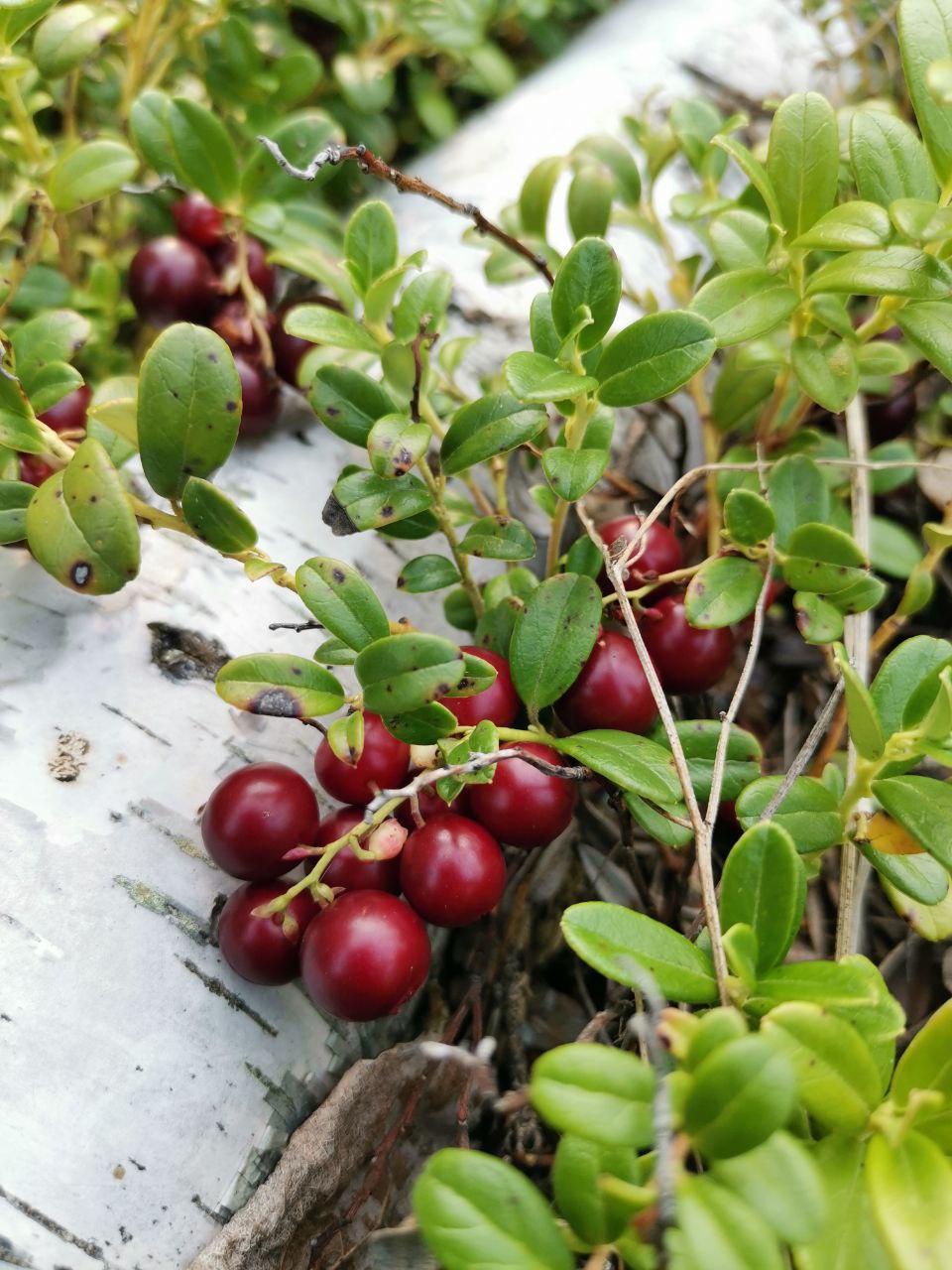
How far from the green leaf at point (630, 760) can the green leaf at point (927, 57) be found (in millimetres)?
757

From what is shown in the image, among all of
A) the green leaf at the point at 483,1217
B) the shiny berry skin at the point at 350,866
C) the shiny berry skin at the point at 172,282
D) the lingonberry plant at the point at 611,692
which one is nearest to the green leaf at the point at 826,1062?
the lingonberry plant at the point at 611,692

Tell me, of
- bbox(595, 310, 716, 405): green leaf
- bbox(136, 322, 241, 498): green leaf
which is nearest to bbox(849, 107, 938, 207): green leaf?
bbox(595, 310, 716, 405): green leaf

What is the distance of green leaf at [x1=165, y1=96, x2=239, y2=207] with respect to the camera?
5.10 ft

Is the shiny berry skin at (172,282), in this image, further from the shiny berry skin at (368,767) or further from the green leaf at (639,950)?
the green leaf at (639,950)

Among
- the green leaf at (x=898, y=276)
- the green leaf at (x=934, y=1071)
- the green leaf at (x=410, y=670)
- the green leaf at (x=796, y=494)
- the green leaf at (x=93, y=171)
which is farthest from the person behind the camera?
the green leaf at (x=93, y=171)

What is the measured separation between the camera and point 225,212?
5.43 feet

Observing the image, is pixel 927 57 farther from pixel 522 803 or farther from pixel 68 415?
pixel 68 415

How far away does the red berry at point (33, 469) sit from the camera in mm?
1301

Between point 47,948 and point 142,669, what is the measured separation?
1.14ft

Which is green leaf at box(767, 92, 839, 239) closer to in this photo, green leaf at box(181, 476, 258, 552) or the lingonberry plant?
the lingonberry plant

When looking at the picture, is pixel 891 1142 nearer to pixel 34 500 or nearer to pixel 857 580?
pixel 857 580

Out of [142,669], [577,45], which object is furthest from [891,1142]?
[577,45]

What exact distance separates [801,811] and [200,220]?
1315 millimetres

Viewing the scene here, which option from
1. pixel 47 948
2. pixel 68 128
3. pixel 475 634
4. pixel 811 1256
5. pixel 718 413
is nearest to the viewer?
pixel 811 1256
